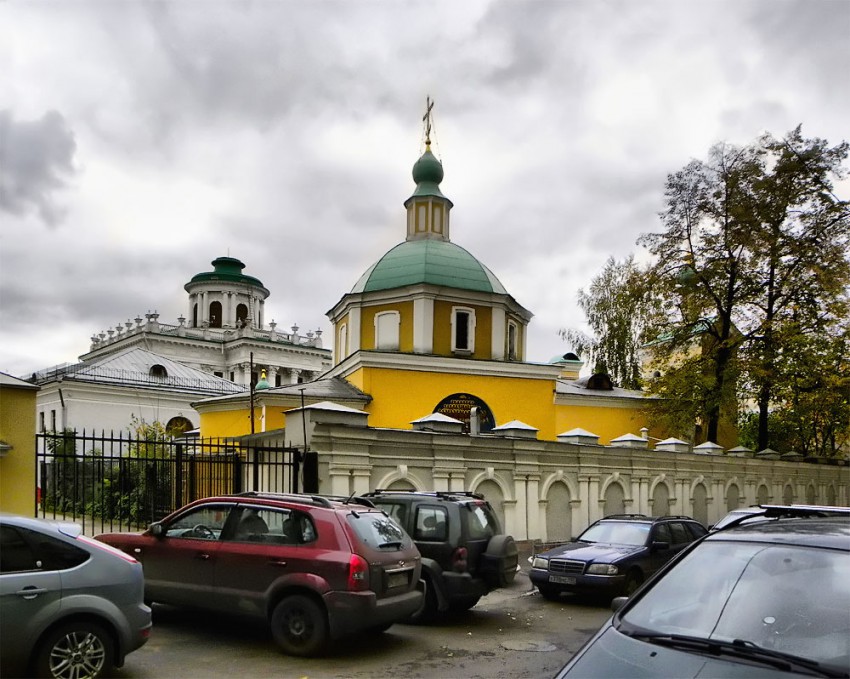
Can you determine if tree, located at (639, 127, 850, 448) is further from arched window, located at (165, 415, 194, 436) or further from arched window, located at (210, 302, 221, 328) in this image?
arched window, located at (210, 302, 221, 328)

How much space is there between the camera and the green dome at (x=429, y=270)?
2980cm

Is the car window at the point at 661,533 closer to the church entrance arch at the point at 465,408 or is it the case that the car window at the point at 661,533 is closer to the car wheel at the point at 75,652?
the car wheel at the point at 75,652

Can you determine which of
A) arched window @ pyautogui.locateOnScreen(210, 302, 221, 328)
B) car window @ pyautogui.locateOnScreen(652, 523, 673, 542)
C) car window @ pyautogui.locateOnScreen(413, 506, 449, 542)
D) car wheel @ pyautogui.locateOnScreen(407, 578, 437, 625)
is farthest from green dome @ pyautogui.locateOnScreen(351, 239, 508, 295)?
arched window @ pyautogui.locateOnScreen(210, 302, 221, 328)

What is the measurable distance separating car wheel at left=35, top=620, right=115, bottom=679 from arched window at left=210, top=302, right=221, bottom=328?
71.7 meters

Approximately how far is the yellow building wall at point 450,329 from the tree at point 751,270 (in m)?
6.85

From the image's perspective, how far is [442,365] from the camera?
91.7 ft

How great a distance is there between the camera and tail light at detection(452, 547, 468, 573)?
10.1 meters

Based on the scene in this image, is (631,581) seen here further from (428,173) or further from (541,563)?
(428,173)

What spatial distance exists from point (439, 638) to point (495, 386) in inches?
781

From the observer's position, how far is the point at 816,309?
29.1 meters

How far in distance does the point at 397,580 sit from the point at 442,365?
1960 centimetres

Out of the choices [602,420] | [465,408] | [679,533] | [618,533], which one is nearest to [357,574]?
[618,533]

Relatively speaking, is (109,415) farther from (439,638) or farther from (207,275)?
(439,638)

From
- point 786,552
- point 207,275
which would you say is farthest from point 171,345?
point 786,552
